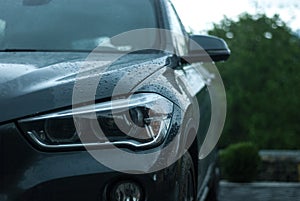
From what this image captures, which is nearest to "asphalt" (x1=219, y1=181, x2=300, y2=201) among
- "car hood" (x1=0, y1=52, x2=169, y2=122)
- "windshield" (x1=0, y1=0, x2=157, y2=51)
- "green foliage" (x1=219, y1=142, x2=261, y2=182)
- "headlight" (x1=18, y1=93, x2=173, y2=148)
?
"green foliage" (x1=219, y1=142, x2=261, y2=182)

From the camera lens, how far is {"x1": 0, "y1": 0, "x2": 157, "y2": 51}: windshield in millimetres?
3516

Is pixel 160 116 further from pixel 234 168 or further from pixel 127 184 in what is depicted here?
pixel 234 168

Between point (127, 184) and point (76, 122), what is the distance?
296mm

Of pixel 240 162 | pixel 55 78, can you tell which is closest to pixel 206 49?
pixel 55 78

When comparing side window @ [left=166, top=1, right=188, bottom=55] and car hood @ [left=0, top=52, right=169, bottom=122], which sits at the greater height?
side window @ [left=166, top=1, right=188, bottom=55]

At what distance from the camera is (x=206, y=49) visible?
3.87 metres

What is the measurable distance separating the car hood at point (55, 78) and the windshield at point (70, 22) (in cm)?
50

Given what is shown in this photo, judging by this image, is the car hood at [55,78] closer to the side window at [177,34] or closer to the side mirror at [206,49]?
the side window at [177,34]

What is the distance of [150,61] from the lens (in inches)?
119

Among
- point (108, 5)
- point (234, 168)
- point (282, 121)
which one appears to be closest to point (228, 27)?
point (282, 121)

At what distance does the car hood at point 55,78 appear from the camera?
2385 mm

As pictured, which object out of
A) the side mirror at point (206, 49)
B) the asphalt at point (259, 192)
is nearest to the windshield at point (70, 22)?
the side mirror at point (206, 49)

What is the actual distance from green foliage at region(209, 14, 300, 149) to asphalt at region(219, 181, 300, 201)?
80.0 ft

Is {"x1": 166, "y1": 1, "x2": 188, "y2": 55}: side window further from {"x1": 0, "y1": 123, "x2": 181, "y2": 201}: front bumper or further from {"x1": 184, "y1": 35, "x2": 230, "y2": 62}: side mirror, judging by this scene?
{"x1": 0, "y1": 123, "x2": 181, "y2": 201}: front bumper
